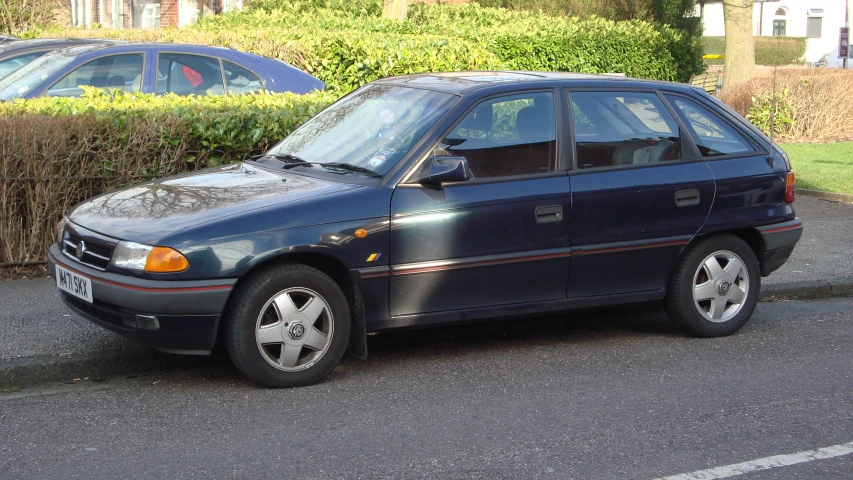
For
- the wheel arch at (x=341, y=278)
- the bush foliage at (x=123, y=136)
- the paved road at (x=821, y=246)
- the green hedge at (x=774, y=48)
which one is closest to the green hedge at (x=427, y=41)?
the bush foliage at (x=123, y=136)

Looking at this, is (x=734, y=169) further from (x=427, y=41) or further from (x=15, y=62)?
(x=427, y=41)

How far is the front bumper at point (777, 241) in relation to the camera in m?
6.91

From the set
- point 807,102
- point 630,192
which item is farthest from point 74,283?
point 807,102

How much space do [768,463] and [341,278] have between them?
2.40 m

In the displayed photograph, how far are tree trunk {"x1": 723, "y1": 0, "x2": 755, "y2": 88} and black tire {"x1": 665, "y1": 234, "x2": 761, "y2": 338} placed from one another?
53.1 feet

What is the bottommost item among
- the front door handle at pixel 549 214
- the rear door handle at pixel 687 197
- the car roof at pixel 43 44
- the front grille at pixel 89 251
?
the front grille at pixel 89 251

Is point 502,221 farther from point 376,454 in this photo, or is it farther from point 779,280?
point 779,280

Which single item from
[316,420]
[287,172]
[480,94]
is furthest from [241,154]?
[316,420]

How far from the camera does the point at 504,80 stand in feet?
21.4

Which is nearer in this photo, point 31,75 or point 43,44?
point 31,75

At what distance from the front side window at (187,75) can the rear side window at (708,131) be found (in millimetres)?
5417

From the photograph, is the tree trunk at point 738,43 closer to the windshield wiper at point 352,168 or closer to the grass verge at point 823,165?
the grass verge at point 823,165

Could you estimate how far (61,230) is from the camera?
609 centimetres

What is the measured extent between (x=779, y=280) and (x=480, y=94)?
11.5 ft
